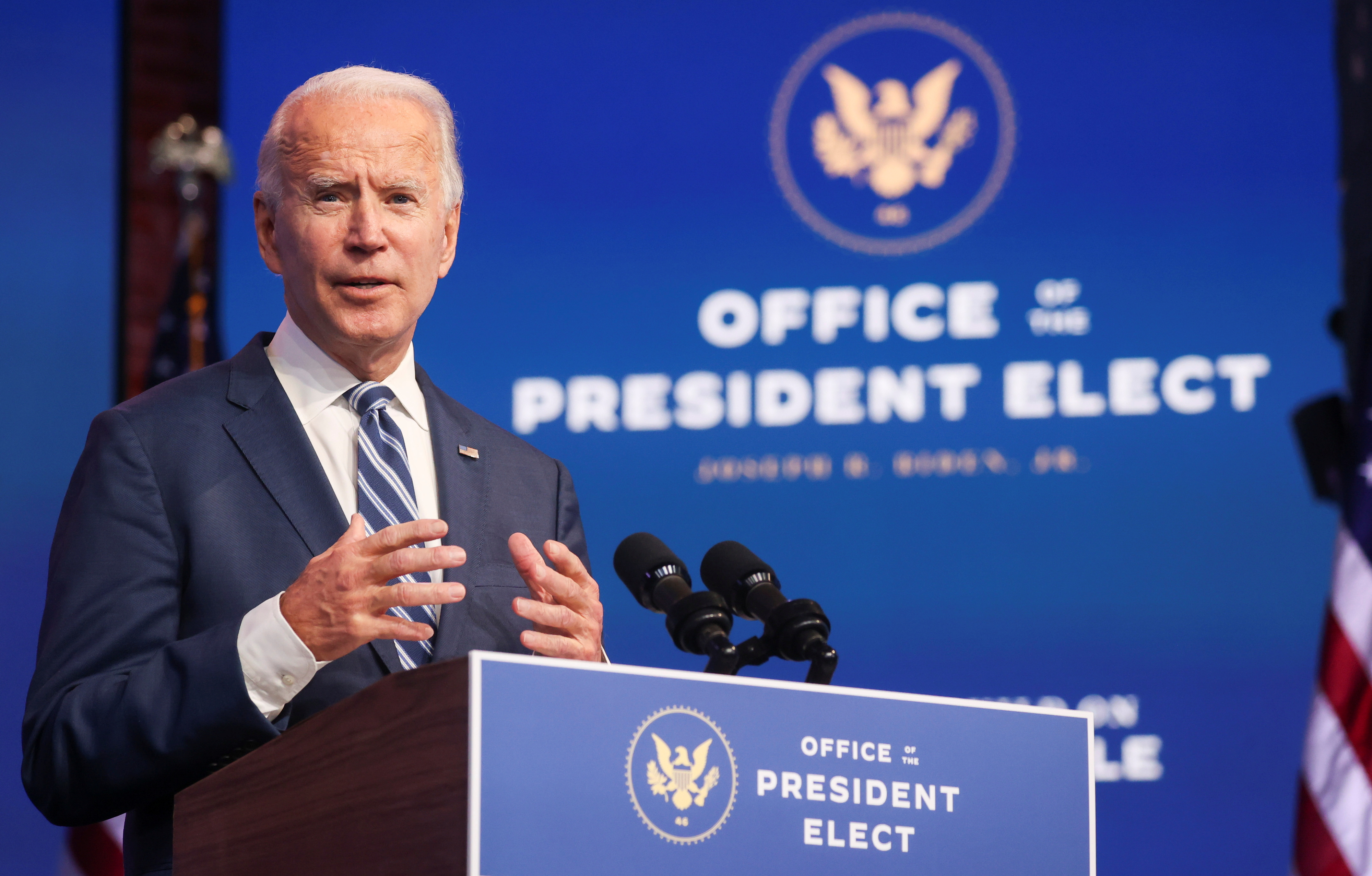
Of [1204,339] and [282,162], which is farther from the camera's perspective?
[1204,339]

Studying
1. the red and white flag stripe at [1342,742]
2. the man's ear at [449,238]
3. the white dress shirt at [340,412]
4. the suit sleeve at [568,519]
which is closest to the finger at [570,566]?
the white dress shirt at [340,412]

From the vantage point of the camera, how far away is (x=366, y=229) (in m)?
1.64

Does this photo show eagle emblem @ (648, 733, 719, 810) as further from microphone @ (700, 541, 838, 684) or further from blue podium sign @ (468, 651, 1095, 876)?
microphone @ (700, 541, 838, 684)

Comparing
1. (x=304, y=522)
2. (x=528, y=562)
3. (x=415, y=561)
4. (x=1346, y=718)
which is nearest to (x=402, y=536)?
(x=415, y=561)

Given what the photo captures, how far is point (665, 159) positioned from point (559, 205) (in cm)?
36

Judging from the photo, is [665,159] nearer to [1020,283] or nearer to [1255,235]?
[1020,283]

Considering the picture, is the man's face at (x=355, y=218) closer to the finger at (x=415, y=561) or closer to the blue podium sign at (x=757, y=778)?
the finger at (x=415, y=561)

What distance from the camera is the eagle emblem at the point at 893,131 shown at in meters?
3.96

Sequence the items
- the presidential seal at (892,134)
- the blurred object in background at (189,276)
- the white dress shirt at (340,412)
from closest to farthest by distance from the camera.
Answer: the white dress shirt at (340,412), the presidential seal at (892,134), the blurred object in background at (189,276)

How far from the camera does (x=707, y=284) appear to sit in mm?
4016

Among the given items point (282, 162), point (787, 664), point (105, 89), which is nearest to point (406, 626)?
point (282, 162)

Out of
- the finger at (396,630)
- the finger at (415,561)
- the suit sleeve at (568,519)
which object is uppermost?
the suit sleeve at (568,519)

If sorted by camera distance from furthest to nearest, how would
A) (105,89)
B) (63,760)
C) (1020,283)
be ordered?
(105,89), (1020,283), (63,760)

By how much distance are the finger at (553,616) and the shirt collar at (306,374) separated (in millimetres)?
524
